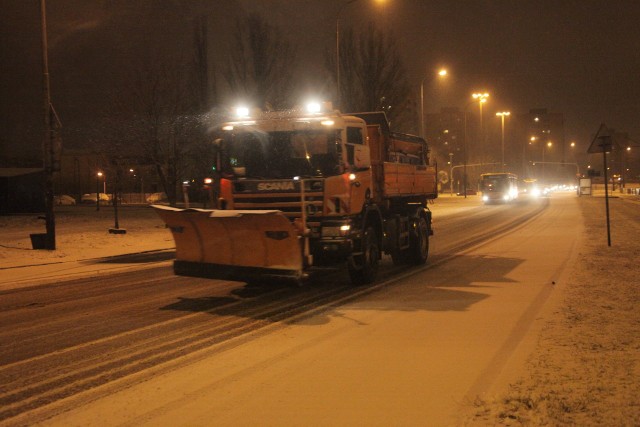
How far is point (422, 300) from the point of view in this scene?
11.7 m

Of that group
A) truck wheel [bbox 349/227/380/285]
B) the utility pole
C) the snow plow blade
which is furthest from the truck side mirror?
the utility pole

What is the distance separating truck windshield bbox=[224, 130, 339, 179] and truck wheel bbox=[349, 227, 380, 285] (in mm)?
1709

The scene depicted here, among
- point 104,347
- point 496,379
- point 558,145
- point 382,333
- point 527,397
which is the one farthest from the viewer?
point 558,145

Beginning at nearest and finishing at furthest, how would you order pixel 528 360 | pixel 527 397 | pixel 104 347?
pixel 527 397 < pixel 528 360 < pixel 104 347

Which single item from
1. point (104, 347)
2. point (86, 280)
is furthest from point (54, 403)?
point (86, 280)

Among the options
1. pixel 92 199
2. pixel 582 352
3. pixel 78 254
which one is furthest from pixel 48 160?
pixel 92 199

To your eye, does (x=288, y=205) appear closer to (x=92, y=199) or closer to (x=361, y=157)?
(x=361, y=157)

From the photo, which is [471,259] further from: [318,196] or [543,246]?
[318,196]

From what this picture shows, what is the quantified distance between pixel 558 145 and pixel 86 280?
18610 cm

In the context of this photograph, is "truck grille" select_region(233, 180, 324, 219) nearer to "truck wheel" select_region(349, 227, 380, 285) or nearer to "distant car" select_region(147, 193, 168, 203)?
"truck wheel" select_region(349, 227, 380, 285)

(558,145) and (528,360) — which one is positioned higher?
(558,145)

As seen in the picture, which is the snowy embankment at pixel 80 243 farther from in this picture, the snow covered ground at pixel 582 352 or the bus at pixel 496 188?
the bus at pixel 496 188

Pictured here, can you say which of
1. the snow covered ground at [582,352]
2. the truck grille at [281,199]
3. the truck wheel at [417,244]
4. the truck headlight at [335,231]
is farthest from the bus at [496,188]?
the truck headlight at [335,231]

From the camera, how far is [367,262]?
524 inches
